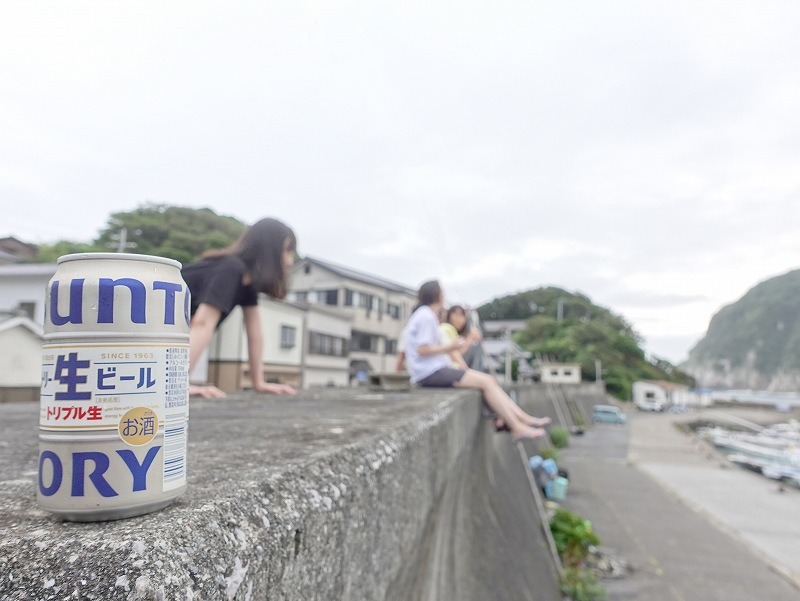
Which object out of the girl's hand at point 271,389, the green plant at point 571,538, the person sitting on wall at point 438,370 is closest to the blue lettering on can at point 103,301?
the girl's hand at point 271,389

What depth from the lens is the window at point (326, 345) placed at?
2525 cm

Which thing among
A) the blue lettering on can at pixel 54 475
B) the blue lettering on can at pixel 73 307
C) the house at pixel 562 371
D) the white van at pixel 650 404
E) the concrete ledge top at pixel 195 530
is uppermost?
the blue lettering on can at pixel 73 307

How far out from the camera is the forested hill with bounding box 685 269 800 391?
12525 centimetres

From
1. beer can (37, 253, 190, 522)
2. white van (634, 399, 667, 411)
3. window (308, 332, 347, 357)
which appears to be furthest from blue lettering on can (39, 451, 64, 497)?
white van (634, 399, 667, 411)

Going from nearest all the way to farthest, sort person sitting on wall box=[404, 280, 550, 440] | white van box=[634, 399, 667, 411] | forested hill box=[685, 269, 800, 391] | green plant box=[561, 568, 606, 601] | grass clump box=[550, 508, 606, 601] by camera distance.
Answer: person sitting on wall box=[404, 280, 550, 440], green plant box=[561, 568, 606, 601], grass clump box=[550, 508, 606, 601], white van box=[634, 399, 667, 411], forested hill box=[685, 269, 800, 391]

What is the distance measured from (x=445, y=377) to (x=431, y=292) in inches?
34.2

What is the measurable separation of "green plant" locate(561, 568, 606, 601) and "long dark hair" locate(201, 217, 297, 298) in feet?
19.1

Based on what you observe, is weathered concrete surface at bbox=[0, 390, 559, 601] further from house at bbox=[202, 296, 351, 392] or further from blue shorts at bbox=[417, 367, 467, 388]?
house at bbox=[202, 296, 351, 392]

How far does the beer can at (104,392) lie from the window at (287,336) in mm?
22636

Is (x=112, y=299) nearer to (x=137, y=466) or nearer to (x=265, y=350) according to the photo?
(x=137, y=466)

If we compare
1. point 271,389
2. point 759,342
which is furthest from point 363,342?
point 759,342

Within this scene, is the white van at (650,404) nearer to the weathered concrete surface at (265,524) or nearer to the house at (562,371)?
the house at (562,371)

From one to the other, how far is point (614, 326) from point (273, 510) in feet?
240

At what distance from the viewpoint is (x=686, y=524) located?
1204 cm
